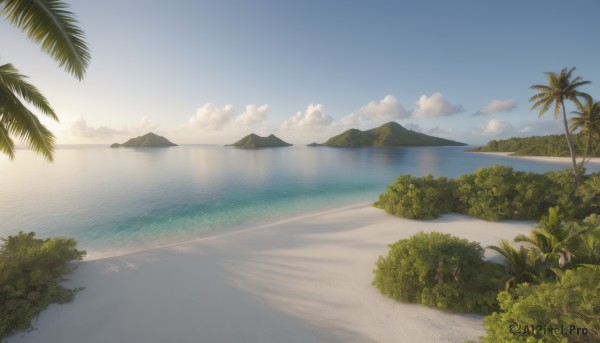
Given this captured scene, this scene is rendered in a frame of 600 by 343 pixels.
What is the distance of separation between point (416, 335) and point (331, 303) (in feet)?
7.33

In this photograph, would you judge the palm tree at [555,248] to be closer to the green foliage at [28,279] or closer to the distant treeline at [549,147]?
the green foliage at [28,279]

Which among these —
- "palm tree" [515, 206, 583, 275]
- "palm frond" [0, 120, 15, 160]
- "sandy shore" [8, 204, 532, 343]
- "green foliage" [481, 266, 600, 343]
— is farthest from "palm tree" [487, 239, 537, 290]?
"palm frond" [0, 120, 15, 160]

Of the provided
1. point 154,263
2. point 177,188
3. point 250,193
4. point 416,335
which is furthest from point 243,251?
point 177,188

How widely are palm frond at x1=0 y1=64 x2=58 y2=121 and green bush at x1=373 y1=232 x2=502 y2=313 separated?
41.2 ft

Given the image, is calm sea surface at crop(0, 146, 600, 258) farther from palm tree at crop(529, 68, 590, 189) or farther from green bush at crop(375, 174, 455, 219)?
palm tree at crop(529, 68, 590, 189)

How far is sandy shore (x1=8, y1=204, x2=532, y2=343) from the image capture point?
5582 millimetres

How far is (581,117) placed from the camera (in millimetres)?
22062

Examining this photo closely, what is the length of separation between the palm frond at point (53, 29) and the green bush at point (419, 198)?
16365 millimetres

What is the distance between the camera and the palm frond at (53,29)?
5.09 meters

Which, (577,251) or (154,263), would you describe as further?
(154,263)

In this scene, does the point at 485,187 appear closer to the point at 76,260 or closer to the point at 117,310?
the point at 117,310

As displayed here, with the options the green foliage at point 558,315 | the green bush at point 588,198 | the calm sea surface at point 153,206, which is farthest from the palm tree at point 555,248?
the calm sea surface at point 153,206

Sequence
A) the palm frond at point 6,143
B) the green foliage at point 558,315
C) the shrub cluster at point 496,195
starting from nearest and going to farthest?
the green foliage at point 558,315 < the palm frond at point 6,143 < the shrub cluster at point 496,195

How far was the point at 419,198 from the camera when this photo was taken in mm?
14500
